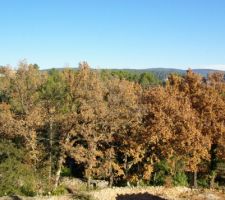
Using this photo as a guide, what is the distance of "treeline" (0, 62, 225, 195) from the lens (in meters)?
43.2

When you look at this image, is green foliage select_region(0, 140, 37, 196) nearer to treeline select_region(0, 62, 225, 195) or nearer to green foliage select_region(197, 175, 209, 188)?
treeline select_region(0, 62, 225, 195)

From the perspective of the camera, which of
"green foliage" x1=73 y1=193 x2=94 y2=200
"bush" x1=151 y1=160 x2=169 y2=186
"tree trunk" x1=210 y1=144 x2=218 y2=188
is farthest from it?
"tree trunk" x1=210 y1=144 x2=218 y2=188

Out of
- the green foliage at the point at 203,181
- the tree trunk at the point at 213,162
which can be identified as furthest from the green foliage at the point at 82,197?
the green foliage at the point at 203,181

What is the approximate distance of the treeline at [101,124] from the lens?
Answer: 4322 cm

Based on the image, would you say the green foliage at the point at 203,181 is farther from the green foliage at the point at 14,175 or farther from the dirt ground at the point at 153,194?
the green foliage at the point at 14,175

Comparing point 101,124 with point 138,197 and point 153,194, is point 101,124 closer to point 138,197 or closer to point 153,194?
point 153,194

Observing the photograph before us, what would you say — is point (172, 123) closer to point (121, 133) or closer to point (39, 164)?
point (121, 133)

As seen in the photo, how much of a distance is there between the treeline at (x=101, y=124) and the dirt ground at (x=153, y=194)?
5.07 metres

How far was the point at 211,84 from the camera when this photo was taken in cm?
Answer: 5584

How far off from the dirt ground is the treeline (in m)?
5.07

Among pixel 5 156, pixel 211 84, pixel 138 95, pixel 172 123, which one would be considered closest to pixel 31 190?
pixel 5 156

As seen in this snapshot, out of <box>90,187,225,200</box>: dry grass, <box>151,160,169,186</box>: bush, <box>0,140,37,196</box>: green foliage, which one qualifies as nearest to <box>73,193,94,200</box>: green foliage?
<box>90,187,225,200</box>: dry grass

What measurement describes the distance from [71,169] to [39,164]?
14660 millimetres

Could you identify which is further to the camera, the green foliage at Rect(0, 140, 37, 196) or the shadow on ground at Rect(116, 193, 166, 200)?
the green foliage at Rect(0, 140, 37, 196)
